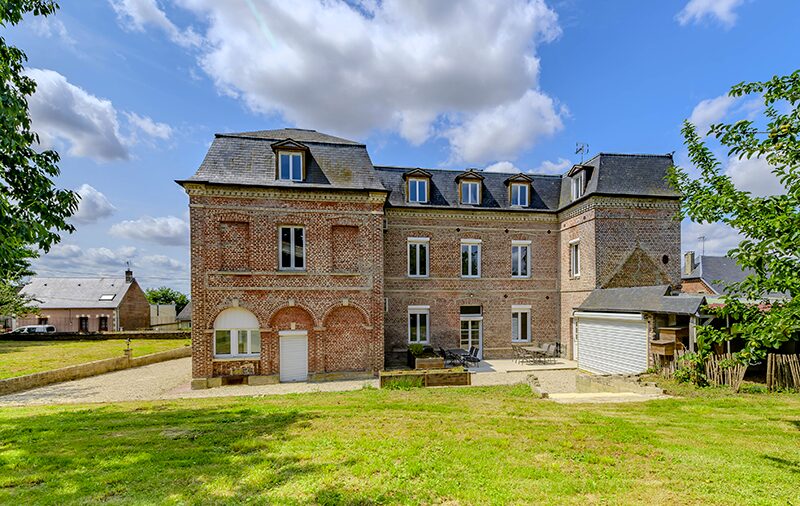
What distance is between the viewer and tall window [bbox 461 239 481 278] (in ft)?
62.0

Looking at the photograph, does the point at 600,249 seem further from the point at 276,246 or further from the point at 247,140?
the point at 247,140

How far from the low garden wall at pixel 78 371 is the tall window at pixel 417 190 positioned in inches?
665

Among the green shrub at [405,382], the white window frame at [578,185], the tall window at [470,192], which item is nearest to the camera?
the green shrub at [405,382]

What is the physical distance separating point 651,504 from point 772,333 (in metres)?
3.25

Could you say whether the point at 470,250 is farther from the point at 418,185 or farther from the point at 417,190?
the point at 418,185

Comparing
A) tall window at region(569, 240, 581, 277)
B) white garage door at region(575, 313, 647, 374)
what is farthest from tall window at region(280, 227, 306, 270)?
tall window at region(569, 240, 581, 277)

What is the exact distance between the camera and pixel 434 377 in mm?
12523

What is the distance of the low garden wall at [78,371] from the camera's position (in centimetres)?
1353

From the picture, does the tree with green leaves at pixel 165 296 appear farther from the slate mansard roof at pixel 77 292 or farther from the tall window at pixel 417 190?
the tall window at pixel 417 190

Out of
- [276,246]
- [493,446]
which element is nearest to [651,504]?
[493,446]

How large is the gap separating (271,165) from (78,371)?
41.9 ft

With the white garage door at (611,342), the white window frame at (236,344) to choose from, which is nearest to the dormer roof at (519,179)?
the white garage door at (611,342)

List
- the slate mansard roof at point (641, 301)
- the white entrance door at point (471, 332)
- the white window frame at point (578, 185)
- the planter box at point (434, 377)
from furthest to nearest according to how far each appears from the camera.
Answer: the white entrance door at point (471, 332) < the white window frame at point (578, 185) < the planter box at point (434, 377) < the slate mansard roof at point (641, 301)

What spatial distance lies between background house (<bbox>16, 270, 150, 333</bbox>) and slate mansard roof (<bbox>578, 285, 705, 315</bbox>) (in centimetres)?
4538
